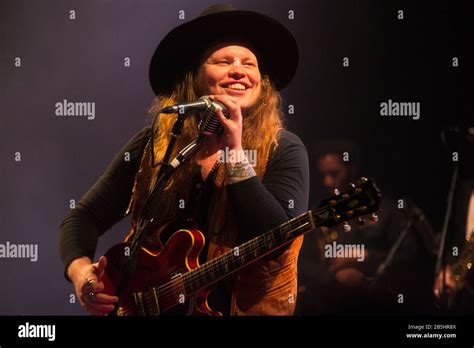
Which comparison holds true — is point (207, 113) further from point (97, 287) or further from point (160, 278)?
point (97, 287)

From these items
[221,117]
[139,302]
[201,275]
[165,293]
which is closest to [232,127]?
[221,117]

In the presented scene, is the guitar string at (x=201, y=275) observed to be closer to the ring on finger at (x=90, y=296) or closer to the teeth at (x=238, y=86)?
the ring on finger at (x=90, y=296)

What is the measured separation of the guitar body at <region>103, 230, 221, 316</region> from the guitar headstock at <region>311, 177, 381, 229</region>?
545mm

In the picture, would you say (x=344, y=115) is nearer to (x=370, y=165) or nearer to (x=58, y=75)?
(x=370, y=165)

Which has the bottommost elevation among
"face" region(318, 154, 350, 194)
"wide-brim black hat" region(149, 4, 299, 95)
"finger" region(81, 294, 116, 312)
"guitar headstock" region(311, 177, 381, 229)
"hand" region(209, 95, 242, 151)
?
"finger" region(81, 294, 116, 312)

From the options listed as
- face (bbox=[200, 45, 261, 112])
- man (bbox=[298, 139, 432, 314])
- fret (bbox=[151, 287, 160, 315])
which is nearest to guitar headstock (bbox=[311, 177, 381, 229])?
man (bbox=[298, 139, 432, 314])

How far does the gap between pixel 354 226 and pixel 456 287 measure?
22.5 inches

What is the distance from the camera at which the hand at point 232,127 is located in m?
3.16

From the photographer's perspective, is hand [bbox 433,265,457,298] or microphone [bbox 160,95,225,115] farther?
hand [bbox 433,265,457,298]

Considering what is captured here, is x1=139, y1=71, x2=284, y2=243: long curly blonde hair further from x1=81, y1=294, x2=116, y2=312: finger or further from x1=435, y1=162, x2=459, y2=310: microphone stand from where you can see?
x1=435, y1=162, x2=459, y2=310: microphone stand

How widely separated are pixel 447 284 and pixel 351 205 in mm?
835

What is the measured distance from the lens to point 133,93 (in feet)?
Answer: 12.1

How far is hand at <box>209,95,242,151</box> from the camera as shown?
3.16 meters

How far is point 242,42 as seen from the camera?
3453mm
